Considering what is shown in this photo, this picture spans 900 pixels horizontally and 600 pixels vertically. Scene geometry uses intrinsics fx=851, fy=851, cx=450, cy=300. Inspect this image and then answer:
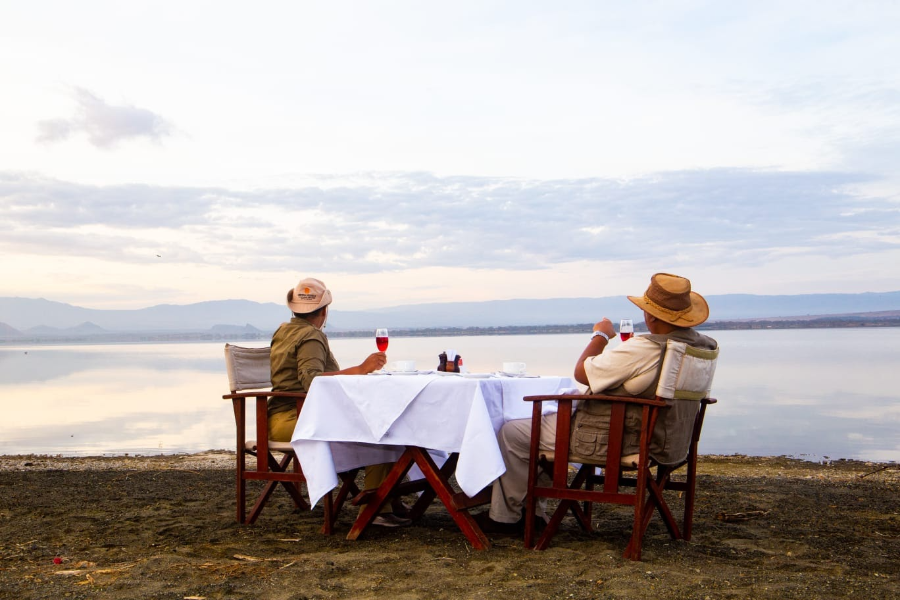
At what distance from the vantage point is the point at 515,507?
15.5 ft

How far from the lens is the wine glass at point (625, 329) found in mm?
4672

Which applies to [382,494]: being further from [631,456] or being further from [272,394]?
[631,456]

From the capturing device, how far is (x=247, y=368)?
18.4ft

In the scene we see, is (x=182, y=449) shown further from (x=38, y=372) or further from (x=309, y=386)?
(x=38, y=372)

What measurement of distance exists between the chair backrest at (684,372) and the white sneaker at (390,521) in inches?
73.1

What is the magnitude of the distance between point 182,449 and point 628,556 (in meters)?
9.06

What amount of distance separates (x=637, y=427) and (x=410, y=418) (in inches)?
46.0

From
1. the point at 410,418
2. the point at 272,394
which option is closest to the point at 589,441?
the point at 410,418

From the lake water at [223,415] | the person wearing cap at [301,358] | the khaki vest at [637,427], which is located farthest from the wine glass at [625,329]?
the lake water at [223,415]

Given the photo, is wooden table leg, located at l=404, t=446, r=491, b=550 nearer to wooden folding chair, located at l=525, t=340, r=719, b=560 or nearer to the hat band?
wooden folding chair, located at l=525, t=340, r=719, b=560

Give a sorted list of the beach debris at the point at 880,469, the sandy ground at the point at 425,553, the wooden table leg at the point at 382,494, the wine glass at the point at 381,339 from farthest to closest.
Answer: the beach debris at the point at 880,469 < the wine glass at the point at 381,339 < the wooden table leg at the point at 382,494 < the sandy ground at the point at 425,553

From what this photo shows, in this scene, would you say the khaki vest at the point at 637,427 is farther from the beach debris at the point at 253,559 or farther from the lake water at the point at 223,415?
the lake water at the point at 223,415

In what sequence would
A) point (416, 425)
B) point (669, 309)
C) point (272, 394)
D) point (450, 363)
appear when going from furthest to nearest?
1. point (450, 363)
2. point (272, 394)
3. point (416, 425)
4. point (669, 309)

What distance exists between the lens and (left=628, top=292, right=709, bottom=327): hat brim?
4.32 m
